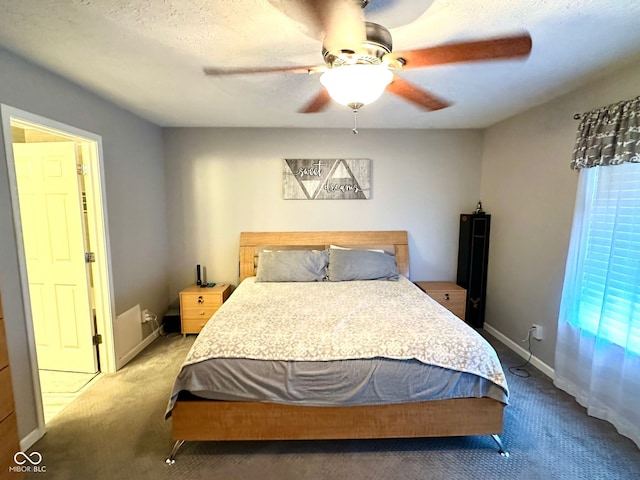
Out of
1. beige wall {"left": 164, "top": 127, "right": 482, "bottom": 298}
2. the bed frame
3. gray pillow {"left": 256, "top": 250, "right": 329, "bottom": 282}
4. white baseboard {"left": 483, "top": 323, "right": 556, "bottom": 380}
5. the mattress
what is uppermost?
beige wall {"left": 164, "top": 127, "right": 482, "bottom": 298}

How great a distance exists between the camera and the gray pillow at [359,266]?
321cm

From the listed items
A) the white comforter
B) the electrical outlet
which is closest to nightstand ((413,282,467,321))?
the electrical outlet

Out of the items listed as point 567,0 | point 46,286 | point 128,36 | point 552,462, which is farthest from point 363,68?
point 46,286

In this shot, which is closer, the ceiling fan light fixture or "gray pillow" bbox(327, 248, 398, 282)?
the ceiling fan light fixture

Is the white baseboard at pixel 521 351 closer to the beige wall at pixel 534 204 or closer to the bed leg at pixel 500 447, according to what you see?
the beige wall at pixel 534 204

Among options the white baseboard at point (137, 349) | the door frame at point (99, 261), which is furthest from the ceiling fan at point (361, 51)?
the white baseboard at point (137, 349)

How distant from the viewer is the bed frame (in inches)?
67.5

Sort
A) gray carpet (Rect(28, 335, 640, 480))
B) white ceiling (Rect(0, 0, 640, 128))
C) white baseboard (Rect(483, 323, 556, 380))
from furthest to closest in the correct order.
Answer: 1. white baseboard (Rect(483, 323, 556, 380))
2. gray carpet (Rect(28, 335, 640, 480))
3. white ceiling (Rect(0, 0, 640, 128))

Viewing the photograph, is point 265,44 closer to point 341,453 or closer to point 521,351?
point 341,453

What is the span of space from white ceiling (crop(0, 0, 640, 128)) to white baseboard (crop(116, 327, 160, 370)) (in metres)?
2.31

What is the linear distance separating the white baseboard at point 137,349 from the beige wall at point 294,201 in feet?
1.74

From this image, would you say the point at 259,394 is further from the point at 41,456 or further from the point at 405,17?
the point at 405,17

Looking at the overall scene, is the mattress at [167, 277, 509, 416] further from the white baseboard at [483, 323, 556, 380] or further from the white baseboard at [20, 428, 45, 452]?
the white baseboard at [483, 323, 556, 380]

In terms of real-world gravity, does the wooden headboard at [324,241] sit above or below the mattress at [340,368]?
above
